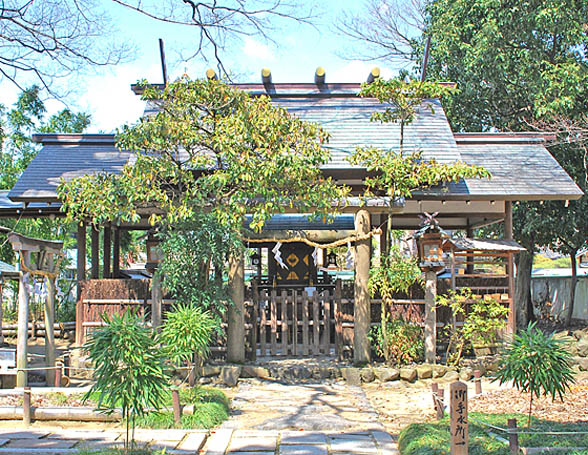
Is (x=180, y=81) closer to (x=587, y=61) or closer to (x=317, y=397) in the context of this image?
(x=317, y=397)

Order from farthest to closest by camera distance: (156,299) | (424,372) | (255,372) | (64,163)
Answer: (64,163) < (156,299) < (255,372) < (424,372)

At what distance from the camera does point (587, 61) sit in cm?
→ 1619

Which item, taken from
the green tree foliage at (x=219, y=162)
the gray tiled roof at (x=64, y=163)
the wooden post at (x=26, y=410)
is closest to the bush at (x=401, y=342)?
the green tree foliage at (x=219, y=162)

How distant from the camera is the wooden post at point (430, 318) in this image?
11.0m

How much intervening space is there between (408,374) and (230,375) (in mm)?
3125

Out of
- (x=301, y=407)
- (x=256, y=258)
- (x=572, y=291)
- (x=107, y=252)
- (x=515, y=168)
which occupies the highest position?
(x=515, y=168)

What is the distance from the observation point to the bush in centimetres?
1086

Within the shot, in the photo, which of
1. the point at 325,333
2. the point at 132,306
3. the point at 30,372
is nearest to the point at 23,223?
the point at 132,306

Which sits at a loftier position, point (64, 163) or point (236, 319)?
point (64, 163)

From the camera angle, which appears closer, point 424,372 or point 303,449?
point 303,449

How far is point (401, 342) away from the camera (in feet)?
35.7

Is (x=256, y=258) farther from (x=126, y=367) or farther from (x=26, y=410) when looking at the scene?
(x=126, y=367)

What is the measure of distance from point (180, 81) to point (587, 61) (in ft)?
39.5

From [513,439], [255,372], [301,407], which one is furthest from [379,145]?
[513,439]
